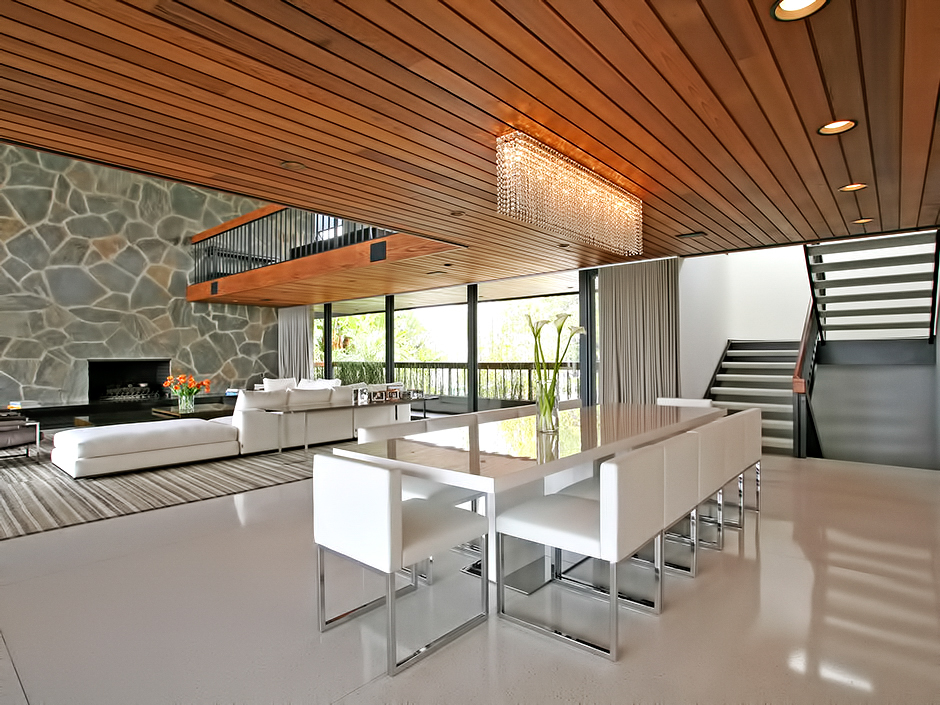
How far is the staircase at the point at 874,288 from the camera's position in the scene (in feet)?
18.9

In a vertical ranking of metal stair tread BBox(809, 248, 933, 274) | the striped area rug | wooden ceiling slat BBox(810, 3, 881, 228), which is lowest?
the striped area rug

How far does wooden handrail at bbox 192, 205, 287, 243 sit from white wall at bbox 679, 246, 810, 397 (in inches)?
244

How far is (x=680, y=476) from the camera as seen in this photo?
2.52 m

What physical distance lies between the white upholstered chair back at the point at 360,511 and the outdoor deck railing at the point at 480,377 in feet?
21.8

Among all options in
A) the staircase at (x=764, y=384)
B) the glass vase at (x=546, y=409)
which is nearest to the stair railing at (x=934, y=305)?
the staircase at (x=764, y=384)

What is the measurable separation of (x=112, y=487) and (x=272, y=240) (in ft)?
16.7

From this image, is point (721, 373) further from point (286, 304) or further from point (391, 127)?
point (286, 304)

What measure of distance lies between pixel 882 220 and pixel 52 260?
36.2 feet

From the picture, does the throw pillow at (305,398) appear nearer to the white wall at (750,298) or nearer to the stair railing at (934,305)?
the white wall at (750,298)

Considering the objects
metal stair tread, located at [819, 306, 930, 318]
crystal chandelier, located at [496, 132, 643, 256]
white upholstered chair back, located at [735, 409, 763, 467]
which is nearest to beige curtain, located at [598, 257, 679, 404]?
metal stair tread, located at [819, 306, 930, 318]

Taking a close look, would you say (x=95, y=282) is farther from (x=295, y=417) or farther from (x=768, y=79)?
(x=768, y=79)

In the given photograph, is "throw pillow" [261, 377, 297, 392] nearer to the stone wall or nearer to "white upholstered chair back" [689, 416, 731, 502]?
the stone wall

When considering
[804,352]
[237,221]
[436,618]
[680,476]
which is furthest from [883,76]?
[237,221]

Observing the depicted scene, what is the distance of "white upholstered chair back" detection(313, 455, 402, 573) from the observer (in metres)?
1.96
